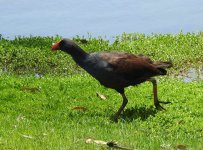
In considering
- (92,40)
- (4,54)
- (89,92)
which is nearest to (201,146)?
(89,92)

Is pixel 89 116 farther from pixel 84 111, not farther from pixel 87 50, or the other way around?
pixel 87 50

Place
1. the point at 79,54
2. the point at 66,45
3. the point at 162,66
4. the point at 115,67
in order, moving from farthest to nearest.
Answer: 1. the point at 162,66
2. the point at 66,45
3. the point at 79,54
4. the point at 115,67

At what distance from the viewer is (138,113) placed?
10.5 metres

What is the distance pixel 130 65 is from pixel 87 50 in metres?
8.75

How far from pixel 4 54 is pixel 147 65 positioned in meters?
8.80

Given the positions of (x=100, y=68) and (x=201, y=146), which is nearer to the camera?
(x=201, y=146)

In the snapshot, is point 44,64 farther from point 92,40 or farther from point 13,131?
point 13,131

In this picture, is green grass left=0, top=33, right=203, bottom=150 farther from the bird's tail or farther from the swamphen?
the bird's tail

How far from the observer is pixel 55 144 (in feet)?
24.0

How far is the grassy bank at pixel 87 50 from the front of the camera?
17.1 meters

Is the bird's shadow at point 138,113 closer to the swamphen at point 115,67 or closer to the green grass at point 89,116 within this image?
the green grass at point 89,116

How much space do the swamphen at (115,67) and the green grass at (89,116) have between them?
26.7 inches

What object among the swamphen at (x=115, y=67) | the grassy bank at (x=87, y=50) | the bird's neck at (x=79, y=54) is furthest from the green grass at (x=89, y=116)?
the grassy bank at (x=87, y=50)

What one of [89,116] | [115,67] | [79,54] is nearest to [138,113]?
[89,116]
